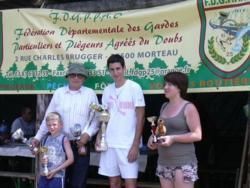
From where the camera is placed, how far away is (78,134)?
487 centimetres

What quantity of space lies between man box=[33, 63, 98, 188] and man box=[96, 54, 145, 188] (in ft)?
0.87

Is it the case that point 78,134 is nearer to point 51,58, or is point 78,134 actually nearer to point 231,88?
point 51,58

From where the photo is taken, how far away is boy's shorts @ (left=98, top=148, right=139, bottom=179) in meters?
4.55

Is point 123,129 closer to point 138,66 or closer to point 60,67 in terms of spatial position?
point 138,66

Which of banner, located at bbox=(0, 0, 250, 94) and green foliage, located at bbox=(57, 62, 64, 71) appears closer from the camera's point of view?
banner, located at bbox=(0, 0, 250, 94)

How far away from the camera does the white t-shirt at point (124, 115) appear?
4.59 m

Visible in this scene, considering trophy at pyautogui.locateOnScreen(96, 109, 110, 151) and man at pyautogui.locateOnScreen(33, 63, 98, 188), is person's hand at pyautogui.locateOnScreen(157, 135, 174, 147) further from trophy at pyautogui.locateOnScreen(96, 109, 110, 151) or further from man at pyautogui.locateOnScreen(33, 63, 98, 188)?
man at pyautogui.locateOnScreen(33, 63, 98, 188)

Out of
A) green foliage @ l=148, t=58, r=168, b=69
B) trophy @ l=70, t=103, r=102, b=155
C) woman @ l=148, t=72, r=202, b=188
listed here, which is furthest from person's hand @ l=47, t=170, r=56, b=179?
green foliage @ l=148, t=58, r=168, b=69

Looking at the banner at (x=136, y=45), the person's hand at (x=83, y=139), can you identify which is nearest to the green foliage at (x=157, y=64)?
the banner at (x=136, y=45)

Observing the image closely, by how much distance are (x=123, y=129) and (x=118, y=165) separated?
342 millimetres

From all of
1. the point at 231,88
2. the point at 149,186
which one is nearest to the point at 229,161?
the point at 149,186

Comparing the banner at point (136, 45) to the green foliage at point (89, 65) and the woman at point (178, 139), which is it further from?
the woman at point (178, 139)

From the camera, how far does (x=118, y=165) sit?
4621mm

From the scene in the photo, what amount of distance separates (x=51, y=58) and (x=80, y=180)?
1447 millimetres
